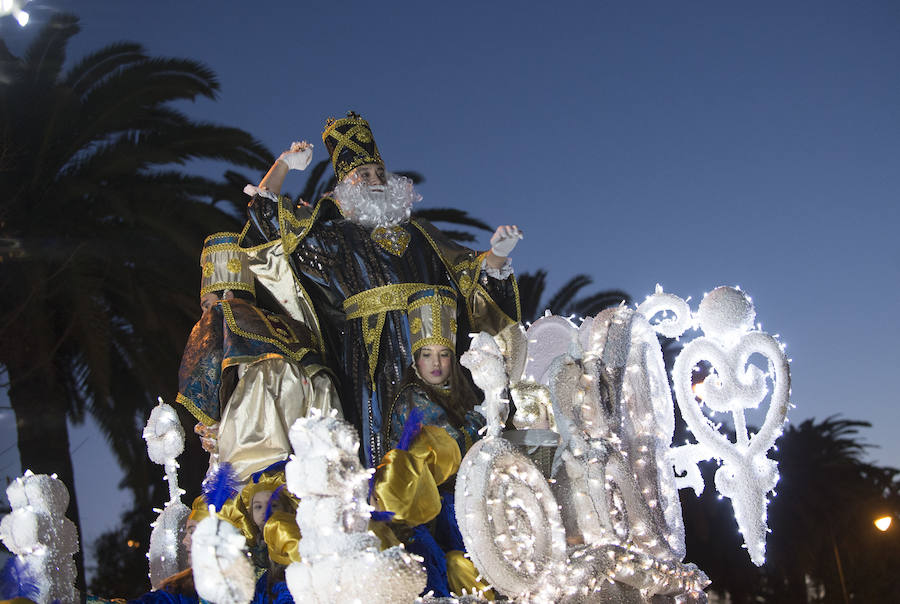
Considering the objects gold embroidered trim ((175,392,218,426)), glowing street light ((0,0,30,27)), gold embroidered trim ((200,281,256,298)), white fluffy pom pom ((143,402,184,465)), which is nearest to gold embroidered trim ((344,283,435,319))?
gold embroidered trim ((200,281,256,298))

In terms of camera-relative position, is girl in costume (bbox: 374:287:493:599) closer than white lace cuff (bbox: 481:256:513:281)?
Yes

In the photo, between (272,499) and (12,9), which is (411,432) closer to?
(272,499)

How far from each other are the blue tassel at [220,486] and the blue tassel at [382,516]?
145 centimetres

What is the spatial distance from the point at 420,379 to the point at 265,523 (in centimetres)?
132

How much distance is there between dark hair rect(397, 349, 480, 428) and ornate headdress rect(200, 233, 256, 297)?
52.1 inches

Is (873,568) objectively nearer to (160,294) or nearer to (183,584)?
(160,294)

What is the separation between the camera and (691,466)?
514 centimetres

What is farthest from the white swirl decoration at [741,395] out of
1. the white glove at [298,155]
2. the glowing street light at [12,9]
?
the glowing street light at [12,9]

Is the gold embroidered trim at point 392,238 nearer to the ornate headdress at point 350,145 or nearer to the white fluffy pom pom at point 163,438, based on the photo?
the ornate headdress at point 350,145

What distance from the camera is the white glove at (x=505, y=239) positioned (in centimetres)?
613

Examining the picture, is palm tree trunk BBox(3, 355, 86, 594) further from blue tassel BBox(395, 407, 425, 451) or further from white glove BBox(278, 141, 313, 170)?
blue tassel BBox(395, 407, 425, 451)

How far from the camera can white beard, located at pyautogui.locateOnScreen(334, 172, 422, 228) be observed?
651 cm

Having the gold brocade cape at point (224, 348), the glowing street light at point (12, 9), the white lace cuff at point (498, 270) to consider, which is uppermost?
the glowing street light at point (12, 9)

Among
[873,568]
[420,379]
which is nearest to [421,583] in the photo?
[420,379]
